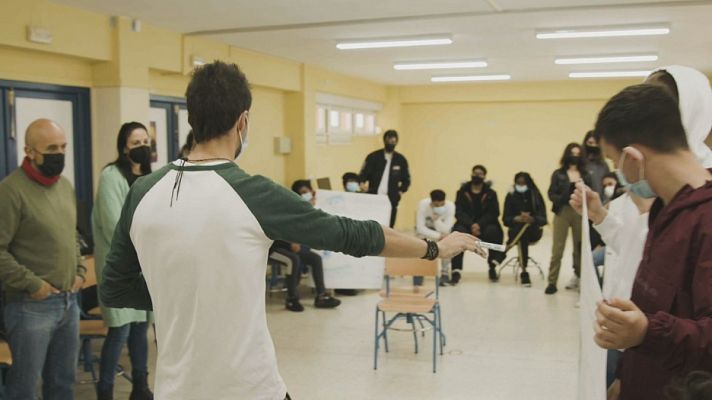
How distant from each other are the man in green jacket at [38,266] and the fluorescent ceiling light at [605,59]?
802 cm

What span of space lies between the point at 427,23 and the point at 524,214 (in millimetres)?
2742

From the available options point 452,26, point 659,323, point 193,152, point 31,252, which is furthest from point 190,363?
point 452,26

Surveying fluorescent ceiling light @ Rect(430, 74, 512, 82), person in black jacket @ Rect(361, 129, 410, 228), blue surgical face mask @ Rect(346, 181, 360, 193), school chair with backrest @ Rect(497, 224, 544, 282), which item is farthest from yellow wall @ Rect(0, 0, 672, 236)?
school chair with backrest @ Rect(497, 224, 544, 282)

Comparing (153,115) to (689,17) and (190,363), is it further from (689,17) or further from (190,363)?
(190,363)

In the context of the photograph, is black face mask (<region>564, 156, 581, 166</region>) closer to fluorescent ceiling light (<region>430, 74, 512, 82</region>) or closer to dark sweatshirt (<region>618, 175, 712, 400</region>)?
fluorescent ceiling light (<region>430, 74, 512, 82</region>)

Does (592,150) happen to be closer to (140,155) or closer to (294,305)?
(294,305)

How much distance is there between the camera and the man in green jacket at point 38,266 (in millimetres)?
3324

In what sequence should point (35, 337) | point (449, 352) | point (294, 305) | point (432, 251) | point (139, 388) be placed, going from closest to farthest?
point (432, 251), point (35, 337), point (139, 388), point (449, 352), point (294, 305)

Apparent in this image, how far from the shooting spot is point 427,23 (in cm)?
692

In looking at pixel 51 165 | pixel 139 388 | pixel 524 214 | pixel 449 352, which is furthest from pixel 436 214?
pixel 51 165

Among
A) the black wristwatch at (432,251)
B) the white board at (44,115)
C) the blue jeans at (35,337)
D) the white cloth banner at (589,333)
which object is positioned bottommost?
the blue jeans at (35,337)

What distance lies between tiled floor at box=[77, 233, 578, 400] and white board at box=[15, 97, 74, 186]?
7.08ft

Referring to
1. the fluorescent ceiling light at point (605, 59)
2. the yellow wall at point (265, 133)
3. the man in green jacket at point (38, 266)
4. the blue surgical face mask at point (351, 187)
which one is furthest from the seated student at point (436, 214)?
the man in green jacket at point (38, 266)

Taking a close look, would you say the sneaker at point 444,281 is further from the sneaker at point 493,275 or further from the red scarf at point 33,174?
the red scarf at point 33,174
